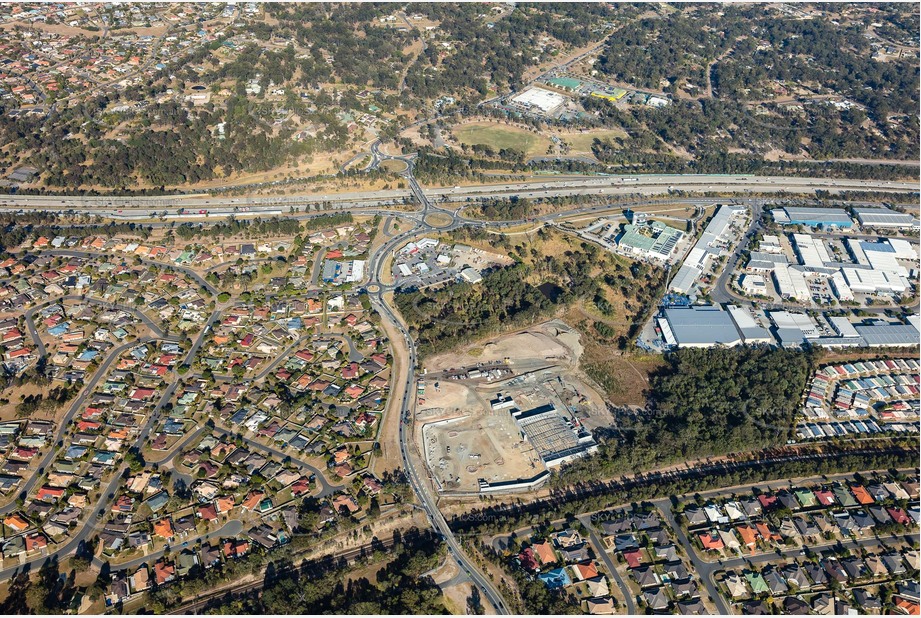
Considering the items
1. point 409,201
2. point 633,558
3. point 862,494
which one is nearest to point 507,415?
point 633,558

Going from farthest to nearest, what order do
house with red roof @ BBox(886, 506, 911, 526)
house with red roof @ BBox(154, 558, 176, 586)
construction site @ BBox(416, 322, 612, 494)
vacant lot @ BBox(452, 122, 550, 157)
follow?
vacant lot @ BBox(452, 122, 550, 157)
construction site @ BBox(416, 322, 612, 494)
house with red roof @ BBox(886, 506, 911, 526)
house with red roof @ BBox(154, 558, 176, 586)

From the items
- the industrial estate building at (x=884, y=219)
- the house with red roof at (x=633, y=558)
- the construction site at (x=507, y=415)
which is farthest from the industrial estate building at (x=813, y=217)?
the house with red roof at (x=633, y=558)

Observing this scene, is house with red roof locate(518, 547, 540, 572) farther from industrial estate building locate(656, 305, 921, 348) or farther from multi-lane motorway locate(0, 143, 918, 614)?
industrial estate building locate(656, 305, 921, 348)

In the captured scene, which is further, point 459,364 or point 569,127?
point 569,127

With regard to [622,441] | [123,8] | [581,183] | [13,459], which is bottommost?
Answer: [13,459]

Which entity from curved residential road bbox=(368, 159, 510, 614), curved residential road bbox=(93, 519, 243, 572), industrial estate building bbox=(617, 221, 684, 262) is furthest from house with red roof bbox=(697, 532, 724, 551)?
industrial estate building bbox=(617, 221, 684, 262)

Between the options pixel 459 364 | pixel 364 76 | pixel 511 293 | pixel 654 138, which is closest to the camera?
pixel 459 364

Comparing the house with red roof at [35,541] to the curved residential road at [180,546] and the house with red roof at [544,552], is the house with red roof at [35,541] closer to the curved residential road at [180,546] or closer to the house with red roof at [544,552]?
the curved residential road at [180,546]

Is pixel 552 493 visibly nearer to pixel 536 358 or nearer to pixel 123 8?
pixel 536 358

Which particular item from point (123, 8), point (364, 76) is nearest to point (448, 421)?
point (364, 76)
